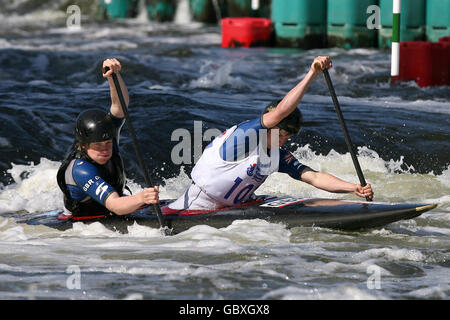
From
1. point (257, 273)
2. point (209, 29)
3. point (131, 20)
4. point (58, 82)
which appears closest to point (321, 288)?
point (257, 273)

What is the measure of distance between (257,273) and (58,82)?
8.19 meters

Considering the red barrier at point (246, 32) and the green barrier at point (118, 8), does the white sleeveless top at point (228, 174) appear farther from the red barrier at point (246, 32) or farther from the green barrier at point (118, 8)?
the green barrier at point (118, 8)

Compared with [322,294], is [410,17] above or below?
above

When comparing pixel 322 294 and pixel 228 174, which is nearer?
pixel 322 294

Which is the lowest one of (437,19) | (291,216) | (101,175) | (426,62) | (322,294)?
(322,294)

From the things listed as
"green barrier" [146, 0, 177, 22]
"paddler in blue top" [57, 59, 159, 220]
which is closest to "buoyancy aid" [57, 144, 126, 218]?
"paddler in blue top" [57, 59, 159, 220]

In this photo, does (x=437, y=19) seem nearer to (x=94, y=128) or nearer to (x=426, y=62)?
(x=426, y=62)

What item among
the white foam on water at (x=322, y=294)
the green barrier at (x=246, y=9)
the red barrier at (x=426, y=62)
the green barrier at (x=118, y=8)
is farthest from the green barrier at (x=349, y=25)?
the white foam on water at (x=322, y=294)

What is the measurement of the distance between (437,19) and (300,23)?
2.68 metres

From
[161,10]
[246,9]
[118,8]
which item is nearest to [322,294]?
[246,9]

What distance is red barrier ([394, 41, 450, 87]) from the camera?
444 inches

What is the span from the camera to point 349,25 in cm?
1442

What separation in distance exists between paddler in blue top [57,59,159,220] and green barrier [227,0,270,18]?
1213 centimetres
